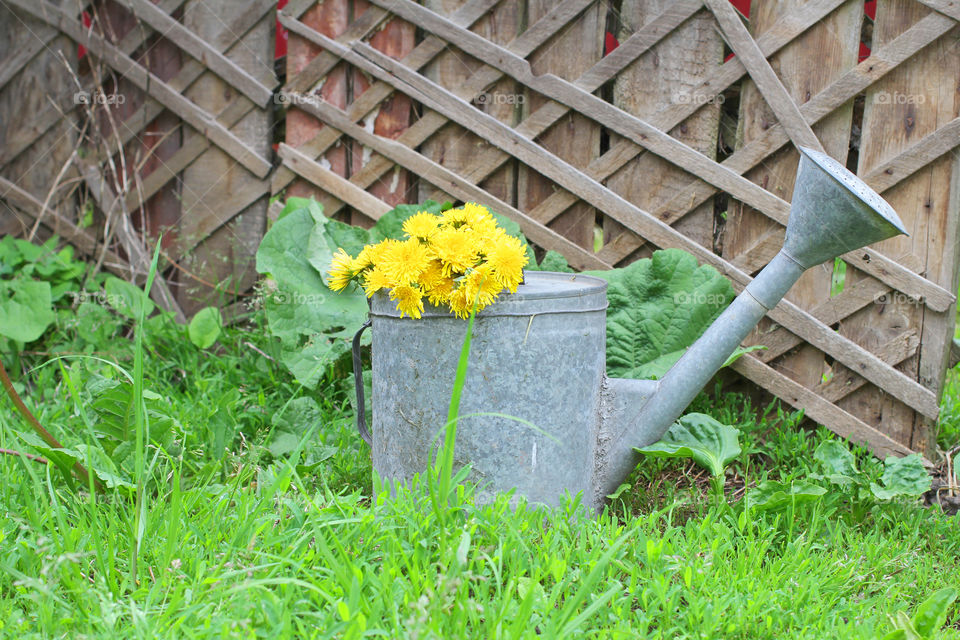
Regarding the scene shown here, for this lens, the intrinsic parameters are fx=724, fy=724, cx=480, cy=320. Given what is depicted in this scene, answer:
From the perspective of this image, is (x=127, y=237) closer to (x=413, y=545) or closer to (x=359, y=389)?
(x=359, y=389)

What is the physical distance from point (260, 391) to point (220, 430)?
367 millimetres

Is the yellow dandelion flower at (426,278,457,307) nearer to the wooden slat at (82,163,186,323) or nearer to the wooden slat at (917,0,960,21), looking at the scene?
the wooden slat at (917,0,960,21)

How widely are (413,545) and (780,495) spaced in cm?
88

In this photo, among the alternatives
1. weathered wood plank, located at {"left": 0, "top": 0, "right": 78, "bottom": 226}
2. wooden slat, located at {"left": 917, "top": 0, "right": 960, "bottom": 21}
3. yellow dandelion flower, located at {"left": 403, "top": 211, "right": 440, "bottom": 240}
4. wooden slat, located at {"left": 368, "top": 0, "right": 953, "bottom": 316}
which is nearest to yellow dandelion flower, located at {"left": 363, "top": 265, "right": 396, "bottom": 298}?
yellow dandelion flower, located at {"left": 403, "top": 211, "right": 440, "bottom": 240}

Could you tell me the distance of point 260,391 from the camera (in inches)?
91.5

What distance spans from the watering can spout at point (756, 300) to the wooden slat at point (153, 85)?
1.75 metres

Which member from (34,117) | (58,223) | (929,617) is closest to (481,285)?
(929,617)

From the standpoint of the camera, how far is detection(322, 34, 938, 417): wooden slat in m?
2.09

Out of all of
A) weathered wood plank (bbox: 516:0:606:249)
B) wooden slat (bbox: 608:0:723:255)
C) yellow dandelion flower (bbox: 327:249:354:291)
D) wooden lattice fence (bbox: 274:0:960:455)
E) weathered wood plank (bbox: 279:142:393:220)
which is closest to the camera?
yellow dandelion flower (bbox: 327:249:354:291)

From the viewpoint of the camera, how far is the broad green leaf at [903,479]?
5.70ft

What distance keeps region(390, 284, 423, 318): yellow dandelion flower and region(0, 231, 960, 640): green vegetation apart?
0.35 meters

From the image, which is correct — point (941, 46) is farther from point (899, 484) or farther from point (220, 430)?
Answer: point (220, 430)

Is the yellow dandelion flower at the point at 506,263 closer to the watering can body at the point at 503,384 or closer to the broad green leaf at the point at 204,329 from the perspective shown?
the watering can body at the point at 503,384

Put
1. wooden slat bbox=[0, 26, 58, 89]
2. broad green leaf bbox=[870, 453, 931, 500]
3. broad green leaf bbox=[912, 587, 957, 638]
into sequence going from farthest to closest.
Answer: wooden slat bbox=[0, 26, 58, 89], broad green leaf bbox=[870, 453, 931, 500], broad green leaf bbox=[912, 587, 957, 638]
